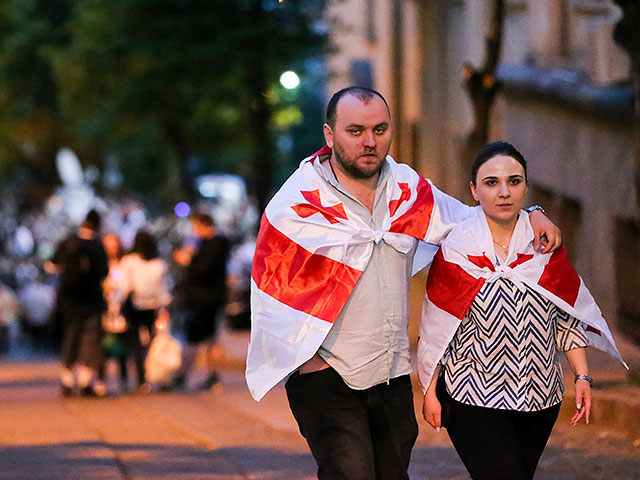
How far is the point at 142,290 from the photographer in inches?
616

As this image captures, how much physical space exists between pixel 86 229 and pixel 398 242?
34.1 feet

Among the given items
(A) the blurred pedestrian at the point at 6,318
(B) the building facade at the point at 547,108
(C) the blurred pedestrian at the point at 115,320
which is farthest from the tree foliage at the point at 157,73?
(C) the blurred pedestrian at the point at 115,320

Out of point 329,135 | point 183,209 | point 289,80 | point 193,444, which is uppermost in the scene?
point 329,135

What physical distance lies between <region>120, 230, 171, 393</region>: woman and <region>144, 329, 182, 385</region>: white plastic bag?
0.27 meters

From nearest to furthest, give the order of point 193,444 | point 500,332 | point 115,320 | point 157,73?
point 500,332, point 193,444, point 115,320, point 157,73

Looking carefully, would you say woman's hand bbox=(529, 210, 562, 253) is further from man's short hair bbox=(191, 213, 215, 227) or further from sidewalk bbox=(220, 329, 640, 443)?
man's short hair bbox=(191, 213, 215, 227)

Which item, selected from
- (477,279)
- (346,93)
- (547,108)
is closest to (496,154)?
(477,279)

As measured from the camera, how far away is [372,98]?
546 centimetres

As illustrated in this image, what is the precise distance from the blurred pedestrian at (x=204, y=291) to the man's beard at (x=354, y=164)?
9.70m

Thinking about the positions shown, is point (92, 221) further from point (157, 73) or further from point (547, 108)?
point (157, 73)

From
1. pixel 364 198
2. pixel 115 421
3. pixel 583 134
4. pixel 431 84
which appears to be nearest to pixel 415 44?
pixel 431 84

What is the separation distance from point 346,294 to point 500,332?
60 centimetres

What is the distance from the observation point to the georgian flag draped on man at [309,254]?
5465 mm

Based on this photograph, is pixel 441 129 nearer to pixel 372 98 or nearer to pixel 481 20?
pixel 481 20
